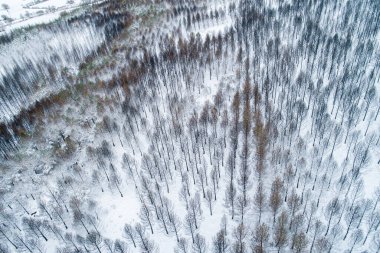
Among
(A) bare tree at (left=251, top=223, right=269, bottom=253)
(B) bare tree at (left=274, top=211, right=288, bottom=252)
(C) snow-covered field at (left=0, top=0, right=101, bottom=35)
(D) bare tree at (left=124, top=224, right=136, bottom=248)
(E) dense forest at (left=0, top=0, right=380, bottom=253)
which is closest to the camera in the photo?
(A) bare tree at (left=251, top=223, right=269, bottom=253)

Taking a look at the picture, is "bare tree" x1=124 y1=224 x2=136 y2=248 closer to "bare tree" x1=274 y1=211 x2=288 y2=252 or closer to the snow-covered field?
"bare tree" x1=274 y1=211 x2=288 y2=252

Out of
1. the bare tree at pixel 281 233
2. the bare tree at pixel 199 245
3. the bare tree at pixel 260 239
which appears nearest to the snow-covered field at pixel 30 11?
the bare tree at pixel 199 245

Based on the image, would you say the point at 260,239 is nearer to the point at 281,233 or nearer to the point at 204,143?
the point at 281,233

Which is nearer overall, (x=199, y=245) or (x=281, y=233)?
(x=281, y=233)

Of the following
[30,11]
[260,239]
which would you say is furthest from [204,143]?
[30,11]

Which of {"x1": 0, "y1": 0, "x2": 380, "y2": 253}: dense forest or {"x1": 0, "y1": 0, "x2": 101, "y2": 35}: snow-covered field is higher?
{"x1": 0, "y1": 0, "x2": 101, "y2": 35}: snow-covered field

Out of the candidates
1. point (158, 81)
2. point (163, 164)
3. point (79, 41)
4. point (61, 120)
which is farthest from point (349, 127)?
point (79, 41)

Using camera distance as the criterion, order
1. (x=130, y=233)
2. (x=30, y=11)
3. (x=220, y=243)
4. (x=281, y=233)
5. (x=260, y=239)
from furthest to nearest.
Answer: (x=30, y=11)
(x=130, y=233)
(x=260, y=239)
(x=220, y=243)
(x=281, y=233)

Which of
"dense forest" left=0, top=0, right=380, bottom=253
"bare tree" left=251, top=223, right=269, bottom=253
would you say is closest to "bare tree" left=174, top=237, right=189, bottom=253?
"dense forest" left=0, top=0, right=380, bottom=253

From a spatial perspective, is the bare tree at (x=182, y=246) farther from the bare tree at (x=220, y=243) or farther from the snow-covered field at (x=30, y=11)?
the snow-covered field at (x=30, y=11)

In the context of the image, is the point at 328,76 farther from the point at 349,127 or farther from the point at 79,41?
the point at 79,41
